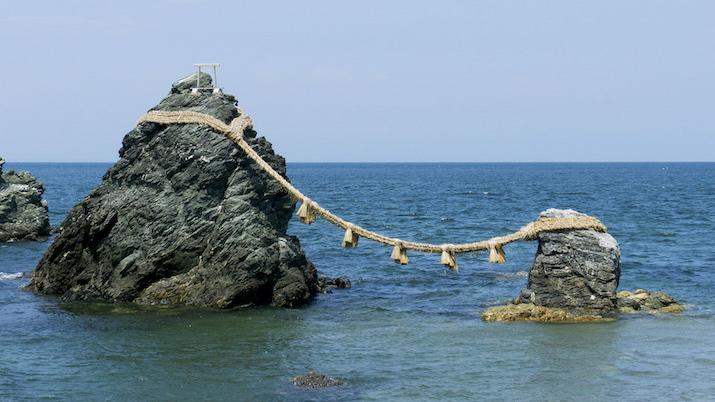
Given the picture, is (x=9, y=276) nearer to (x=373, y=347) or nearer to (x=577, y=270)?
(x=373, y=347)

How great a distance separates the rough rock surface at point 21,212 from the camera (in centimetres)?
3222

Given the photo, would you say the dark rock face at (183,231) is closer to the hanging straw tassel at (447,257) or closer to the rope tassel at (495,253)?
the hanging straw tassel at (447,257)

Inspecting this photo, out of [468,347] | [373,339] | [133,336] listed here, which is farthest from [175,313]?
[468,347]

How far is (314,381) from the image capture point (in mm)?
12250

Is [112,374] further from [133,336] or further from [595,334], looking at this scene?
[595,334]

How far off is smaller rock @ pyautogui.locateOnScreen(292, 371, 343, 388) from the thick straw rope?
5331 mm

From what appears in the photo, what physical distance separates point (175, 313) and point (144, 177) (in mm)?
4038

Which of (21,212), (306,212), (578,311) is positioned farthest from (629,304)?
(21,212)

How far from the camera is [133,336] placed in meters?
15.5

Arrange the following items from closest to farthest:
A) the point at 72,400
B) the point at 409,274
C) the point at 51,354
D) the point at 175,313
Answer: the point at 72,400
the point at 51,354
the point at 175,313
the point at 409,274

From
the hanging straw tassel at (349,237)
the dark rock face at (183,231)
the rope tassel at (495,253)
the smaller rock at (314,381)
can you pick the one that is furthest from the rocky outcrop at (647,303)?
the smaller rock at (314,381)

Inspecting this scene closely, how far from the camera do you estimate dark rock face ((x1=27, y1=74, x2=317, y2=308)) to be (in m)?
18.1

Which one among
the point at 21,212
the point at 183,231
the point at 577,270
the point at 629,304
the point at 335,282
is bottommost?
the point at 335,282

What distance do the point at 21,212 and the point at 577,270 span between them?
85.6ft
